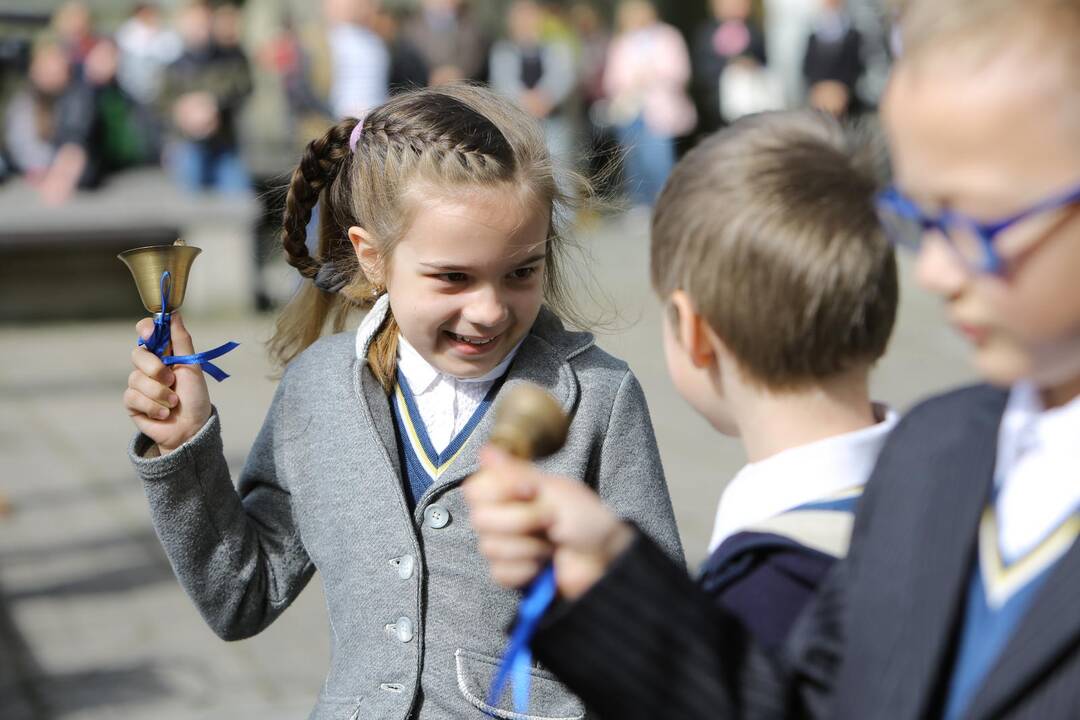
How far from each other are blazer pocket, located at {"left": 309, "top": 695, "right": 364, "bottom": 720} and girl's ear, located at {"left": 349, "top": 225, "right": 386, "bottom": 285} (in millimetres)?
625

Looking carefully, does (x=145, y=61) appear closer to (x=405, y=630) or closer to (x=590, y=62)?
(x=590, y=62)

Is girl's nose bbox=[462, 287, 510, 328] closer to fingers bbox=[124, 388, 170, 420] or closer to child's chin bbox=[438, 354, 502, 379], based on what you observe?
child's chin bbox=[438, 354, 502, 379]

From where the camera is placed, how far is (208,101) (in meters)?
10.4

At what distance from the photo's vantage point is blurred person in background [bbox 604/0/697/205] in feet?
40.6

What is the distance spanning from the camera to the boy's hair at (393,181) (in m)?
2.09

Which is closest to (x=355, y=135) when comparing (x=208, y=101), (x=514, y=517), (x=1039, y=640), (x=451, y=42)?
(x=514, y=517)

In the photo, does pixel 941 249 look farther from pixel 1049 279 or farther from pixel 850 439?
pixel 850 439

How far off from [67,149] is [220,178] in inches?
42.0

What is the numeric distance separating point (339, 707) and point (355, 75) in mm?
8480

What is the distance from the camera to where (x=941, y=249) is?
3.89ft

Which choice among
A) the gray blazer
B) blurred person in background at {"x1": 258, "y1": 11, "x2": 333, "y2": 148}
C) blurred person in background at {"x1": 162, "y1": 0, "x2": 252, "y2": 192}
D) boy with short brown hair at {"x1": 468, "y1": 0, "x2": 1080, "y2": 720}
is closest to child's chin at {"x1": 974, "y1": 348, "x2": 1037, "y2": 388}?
boy with short brown hair at {"x1": 468, "y1": 0, "x2": 1080, "y2": 720}

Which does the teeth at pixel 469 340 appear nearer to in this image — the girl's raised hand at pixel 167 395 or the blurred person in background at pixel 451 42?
the girl's raised hand at pixel 167 395

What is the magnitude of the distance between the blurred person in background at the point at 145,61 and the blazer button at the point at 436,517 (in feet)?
33.0

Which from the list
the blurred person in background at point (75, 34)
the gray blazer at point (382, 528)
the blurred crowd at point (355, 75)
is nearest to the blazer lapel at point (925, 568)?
the gray blazer at point (382, 528)
